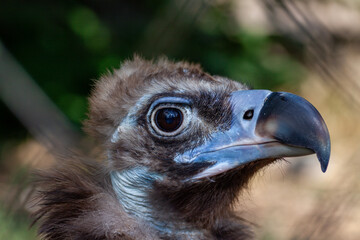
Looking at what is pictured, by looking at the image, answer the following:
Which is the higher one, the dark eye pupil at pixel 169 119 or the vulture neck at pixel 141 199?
the dark eye pupil at pixel 169 119

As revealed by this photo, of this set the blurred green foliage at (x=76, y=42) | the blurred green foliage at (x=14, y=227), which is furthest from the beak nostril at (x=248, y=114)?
the blurred green foliage at (x=76, y=42)

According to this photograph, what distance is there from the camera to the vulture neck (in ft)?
6.55

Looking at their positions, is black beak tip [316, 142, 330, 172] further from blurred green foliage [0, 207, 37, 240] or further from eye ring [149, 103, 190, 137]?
blurred green foliage [0, 207, 37, 240]

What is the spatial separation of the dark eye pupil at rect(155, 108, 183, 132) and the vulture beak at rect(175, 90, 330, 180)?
12 centimetres

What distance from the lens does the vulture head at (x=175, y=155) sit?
1.79 metres

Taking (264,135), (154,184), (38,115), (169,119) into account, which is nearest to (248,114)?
(264,135)

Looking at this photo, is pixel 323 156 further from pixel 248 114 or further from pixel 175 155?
pixel 175 155

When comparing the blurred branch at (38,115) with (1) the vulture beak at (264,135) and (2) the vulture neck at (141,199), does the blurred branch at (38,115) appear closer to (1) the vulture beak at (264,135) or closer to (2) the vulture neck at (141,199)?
(2) the vulture neck at (141,199)

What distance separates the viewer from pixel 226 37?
Result: 5727mm

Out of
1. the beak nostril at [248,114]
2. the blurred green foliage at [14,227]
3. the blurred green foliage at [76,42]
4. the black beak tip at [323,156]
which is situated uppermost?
the blurred green foliage at [76,42]

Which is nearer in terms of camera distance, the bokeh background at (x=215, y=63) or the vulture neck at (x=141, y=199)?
the vulture neck at (x=141, y=199)

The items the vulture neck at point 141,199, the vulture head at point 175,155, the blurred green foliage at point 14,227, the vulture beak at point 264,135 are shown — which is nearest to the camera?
the vulture beak at point 264,135

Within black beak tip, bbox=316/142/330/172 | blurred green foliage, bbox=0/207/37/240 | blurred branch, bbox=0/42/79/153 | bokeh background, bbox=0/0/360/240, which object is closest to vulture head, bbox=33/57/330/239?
black beak tip, bbox=316/142/330/172

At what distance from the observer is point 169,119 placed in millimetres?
1934
